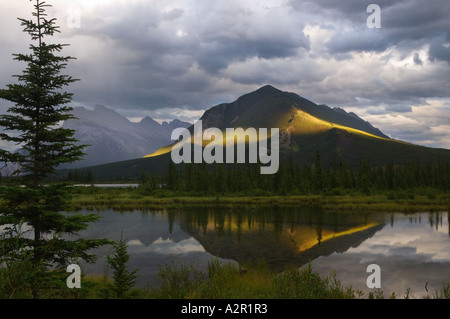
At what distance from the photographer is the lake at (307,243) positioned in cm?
2412

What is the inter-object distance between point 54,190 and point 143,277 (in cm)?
1006

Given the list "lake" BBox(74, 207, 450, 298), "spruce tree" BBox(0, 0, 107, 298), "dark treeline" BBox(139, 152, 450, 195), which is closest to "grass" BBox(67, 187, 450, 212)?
"lake" BBox(74, 207, 450, 298)

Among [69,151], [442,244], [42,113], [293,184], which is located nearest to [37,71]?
[42,113]

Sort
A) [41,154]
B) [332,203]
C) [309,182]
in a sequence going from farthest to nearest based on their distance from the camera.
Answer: [309,182], [332,203], [41,154]

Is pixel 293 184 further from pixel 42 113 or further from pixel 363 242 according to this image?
pixel 42 113

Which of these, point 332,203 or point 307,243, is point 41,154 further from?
point 332,203

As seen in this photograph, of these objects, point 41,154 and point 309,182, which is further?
point 309,182

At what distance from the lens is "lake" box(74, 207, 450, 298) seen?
2412cm

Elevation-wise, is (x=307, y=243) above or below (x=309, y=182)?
below

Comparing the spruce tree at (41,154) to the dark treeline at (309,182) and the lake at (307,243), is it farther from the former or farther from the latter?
the dark treeline at (309,182)

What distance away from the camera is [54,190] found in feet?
53.1

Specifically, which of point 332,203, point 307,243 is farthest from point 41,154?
point 332,203

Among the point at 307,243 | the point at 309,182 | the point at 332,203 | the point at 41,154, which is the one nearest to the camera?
the point at 41,154

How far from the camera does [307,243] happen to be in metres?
35.8
